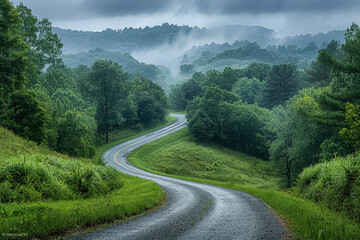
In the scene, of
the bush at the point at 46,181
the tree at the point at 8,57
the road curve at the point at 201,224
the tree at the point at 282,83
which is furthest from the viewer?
the tree at the point at 282,83

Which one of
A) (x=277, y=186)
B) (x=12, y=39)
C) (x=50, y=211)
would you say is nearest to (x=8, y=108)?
(x=12, y=39)

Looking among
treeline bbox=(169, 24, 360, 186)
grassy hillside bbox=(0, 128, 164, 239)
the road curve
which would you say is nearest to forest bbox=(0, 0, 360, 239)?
grassy hillside bbox=(0, 128, 164, 239)

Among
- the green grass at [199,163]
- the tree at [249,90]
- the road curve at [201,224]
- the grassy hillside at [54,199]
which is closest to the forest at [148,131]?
the grassy hillside at [54,199]

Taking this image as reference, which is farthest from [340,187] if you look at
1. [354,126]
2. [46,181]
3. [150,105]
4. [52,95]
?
[150,105]

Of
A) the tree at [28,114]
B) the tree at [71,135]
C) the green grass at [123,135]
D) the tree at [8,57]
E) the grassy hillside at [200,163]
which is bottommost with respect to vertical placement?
the grassy hillside at [200,163]

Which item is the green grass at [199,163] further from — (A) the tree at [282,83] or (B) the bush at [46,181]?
(A) the tree at [282,83]

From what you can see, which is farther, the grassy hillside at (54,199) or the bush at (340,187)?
the bush at (340,187)

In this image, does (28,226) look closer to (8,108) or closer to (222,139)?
(8,108)

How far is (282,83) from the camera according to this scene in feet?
243

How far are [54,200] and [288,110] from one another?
3600 cm

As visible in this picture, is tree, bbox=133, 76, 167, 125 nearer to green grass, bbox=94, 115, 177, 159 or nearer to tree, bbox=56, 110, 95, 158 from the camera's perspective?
green grass, bbox=94, 115, 177, 159

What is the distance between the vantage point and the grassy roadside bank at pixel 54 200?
6691 millimetres

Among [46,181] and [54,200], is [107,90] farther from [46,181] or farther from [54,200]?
[54,200]

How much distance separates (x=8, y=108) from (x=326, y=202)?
88.3 ft
